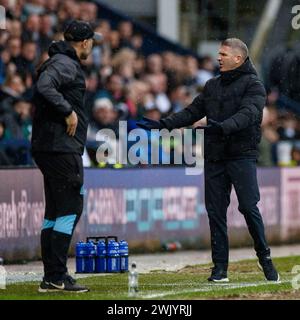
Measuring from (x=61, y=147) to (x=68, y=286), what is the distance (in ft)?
3.80

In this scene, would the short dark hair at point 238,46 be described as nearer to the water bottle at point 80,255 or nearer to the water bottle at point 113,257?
the water bottle at point 113,257

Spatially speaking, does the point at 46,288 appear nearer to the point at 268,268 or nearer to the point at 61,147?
the point at 61,147

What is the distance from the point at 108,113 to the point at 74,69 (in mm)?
7345

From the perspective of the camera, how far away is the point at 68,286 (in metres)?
10.9

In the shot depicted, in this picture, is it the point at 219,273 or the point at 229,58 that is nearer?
the point at 229,58

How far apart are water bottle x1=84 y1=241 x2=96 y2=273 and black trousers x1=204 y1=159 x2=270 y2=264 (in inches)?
44.9

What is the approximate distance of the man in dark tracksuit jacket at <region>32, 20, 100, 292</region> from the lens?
10.8m

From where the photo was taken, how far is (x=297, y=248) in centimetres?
1873

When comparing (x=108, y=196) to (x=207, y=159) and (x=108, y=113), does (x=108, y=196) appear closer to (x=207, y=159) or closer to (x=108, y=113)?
(x=108, y=113)

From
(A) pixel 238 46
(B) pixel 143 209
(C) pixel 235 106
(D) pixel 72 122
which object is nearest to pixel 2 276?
(D) pixel 72 122

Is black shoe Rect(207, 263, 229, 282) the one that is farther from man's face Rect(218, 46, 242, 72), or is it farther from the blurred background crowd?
the blurred background crowd

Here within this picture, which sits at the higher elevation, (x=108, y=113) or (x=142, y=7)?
(x=142, y=7)
